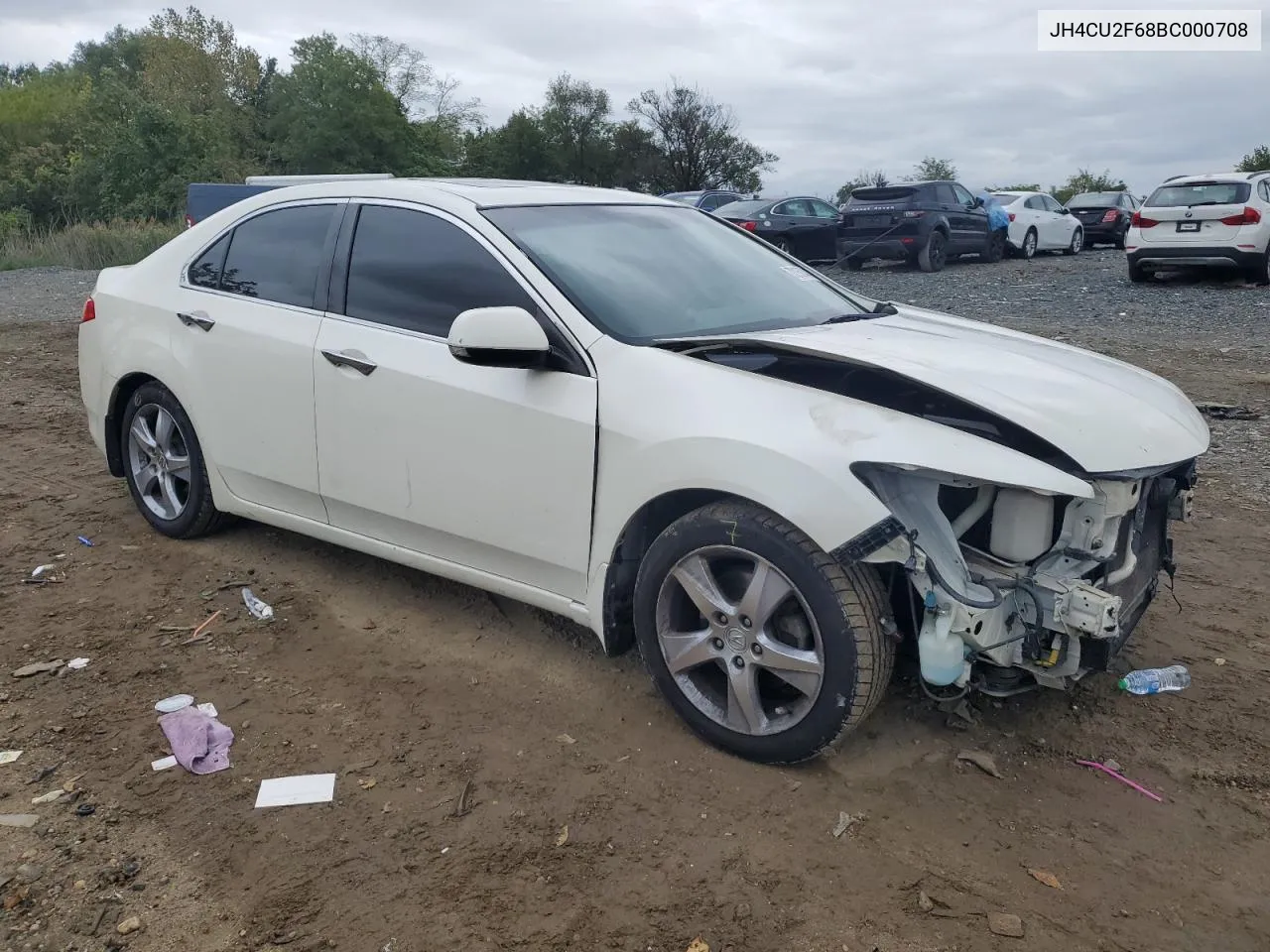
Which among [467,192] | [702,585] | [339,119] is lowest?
[702,585]

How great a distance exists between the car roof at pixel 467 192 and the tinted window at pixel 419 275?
0.10 m

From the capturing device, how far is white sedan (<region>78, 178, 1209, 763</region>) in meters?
2.82

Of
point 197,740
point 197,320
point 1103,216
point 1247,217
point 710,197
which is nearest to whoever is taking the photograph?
point 197,740

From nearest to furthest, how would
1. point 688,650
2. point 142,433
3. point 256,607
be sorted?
point 688,650 → point 256,607 → point 142,433

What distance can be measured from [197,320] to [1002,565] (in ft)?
11.2

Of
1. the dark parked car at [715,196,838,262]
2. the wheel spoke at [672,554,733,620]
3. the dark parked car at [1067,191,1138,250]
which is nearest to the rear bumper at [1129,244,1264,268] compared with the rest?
the dark parked car at [715,196,838,262]

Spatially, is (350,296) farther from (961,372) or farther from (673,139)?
(673,139)

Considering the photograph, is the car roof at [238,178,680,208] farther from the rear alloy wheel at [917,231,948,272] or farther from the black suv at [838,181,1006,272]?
the rear alloy wheel at [917,231,948,272]

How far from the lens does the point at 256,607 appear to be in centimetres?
427

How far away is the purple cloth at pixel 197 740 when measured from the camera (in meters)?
3.14

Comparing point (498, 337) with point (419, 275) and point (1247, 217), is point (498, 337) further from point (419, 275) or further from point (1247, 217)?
point (1247, 217)

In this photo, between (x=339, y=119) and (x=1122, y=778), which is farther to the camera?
(x=339, y=119)

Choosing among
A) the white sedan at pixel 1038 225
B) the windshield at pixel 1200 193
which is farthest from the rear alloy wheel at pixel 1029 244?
the windshield at pixel 1200 193

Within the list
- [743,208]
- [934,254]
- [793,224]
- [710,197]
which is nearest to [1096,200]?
[934,254]
